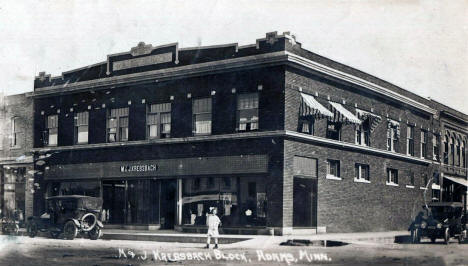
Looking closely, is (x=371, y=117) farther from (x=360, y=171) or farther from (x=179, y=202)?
(x=179, y=202)

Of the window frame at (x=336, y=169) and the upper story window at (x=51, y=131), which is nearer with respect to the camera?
the window frame at (x=336, y=169)

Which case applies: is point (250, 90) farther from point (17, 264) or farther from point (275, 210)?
point (17, 264)

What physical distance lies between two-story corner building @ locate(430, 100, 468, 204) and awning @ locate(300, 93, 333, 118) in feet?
25.3

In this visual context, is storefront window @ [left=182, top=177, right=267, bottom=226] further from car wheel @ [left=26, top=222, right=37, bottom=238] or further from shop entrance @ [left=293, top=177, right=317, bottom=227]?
car wheel @ [left=26, top=222, right=37, bottom=238]

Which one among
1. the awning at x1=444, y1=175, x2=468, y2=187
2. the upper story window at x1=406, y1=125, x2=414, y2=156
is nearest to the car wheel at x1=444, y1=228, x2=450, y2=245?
the awning at x1=444, y1=175, x2=468, y2=187

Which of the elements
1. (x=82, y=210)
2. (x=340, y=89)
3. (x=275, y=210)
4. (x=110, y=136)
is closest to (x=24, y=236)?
(x=82, y=210)

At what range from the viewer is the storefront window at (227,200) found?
2612cm

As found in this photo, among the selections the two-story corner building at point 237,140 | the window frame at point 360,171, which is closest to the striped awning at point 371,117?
the two-story corner building at point 237,140

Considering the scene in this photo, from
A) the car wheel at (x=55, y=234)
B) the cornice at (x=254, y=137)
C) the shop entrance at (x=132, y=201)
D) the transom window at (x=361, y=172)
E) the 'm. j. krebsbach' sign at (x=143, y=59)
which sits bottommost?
the car wheel at (x=55, y=234)

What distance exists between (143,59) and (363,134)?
11.9 metres

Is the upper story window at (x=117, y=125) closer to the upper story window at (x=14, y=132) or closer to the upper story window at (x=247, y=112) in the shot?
the upper story window at (x=14, y=132)

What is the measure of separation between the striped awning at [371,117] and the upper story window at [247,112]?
20.1 ft

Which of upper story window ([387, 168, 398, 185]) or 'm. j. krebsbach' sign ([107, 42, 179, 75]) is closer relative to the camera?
'm. j. krebsbach' sign ([107, 42, 179, 75])

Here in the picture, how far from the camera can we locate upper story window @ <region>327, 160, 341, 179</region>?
28609mm
